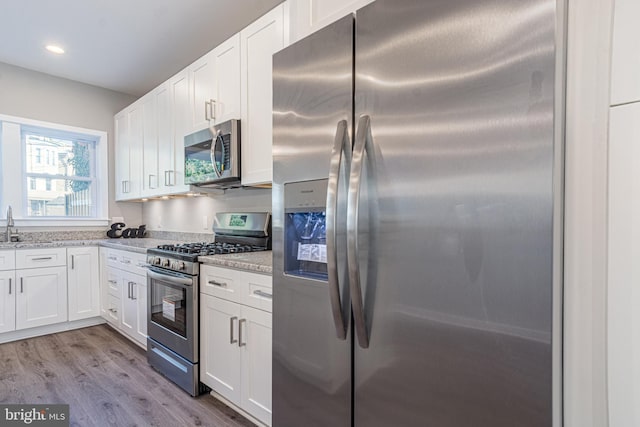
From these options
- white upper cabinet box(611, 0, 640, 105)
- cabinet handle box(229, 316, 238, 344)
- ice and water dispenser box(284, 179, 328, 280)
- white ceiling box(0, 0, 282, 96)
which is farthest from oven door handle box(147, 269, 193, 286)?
white upper cabinet box(611, 0, 640, 105)

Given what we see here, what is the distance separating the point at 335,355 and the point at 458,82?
949 millimetres

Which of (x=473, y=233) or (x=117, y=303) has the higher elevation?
(x=473, y=233)

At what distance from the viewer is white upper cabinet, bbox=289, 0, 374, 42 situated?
4.23 feet

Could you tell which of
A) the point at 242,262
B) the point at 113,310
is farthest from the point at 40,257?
the point at 242,262

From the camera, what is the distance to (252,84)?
7.47 feet

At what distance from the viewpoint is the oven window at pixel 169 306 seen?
223 centimetres

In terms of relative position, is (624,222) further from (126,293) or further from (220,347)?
(126,293)

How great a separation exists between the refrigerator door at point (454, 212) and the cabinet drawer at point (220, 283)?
0.97 meters

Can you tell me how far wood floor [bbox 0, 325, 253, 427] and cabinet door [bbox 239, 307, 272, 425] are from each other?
0.24 meters

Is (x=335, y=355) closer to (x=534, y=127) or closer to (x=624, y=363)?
(x=624, y=363)

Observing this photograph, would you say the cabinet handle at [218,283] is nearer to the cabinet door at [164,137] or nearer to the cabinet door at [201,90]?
the cabinet door at [201,90]

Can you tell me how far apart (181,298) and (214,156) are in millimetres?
1033

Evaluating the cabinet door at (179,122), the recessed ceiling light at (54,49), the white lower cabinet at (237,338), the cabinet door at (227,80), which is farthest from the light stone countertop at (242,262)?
the recessed ceiling light at (54,49)

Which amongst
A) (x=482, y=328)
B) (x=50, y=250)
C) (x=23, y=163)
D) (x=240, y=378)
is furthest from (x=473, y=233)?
(x=23, y=163)
